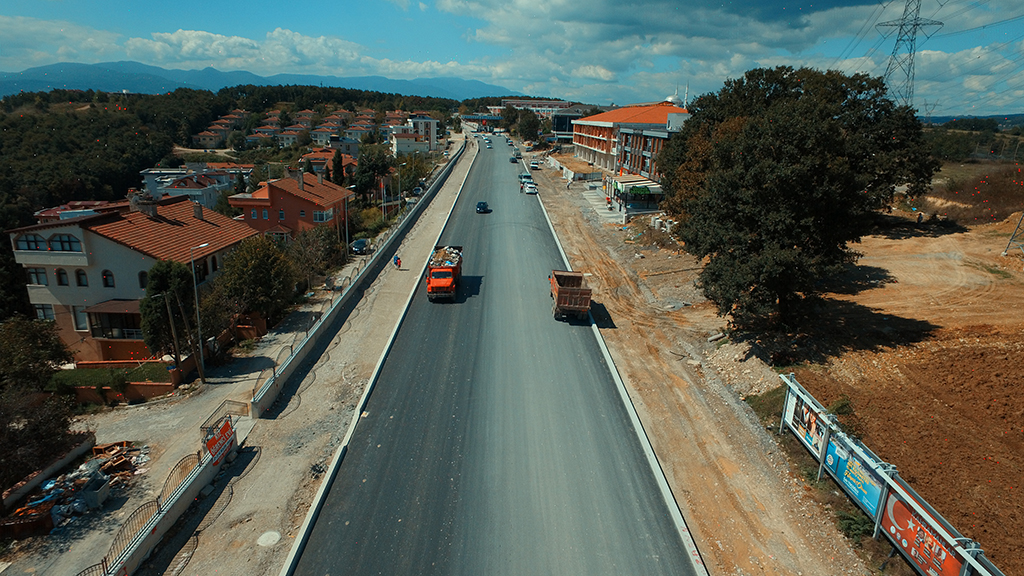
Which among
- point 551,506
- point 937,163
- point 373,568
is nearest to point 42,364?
point 373,568

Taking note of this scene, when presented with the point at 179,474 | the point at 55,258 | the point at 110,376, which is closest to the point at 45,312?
the point at 55,258

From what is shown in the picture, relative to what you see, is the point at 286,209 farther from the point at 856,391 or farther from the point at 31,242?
the point at 856,391

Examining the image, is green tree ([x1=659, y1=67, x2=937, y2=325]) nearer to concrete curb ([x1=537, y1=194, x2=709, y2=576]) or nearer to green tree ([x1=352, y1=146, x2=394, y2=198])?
concrete curb ([x1=537, y1=194, x2=709, y2=576])

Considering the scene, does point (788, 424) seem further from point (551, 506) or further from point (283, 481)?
point (283, 481)

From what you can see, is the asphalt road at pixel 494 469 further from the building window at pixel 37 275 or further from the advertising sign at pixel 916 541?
the building window at pixel 37 275

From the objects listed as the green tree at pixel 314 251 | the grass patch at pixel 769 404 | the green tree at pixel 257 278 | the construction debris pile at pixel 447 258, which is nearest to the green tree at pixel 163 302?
the green tree at pixel 257 278

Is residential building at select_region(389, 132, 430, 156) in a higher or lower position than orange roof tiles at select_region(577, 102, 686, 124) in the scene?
lower

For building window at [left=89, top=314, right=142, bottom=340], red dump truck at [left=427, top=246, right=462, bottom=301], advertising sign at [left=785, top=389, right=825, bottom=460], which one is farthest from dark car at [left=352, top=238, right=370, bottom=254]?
advertising sign at [left=785, top=389, right=825, bottom=460]
